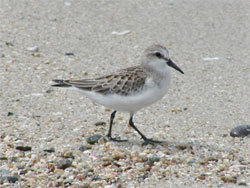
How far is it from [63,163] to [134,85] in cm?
147

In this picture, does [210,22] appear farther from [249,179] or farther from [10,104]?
[249,179]

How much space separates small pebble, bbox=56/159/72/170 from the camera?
6.04 metres

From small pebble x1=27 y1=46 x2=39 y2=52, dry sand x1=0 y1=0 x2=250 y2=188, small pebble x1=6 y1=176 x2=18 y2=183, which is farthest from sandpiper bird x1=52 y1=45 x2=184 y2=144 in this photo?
small pebble x1=27 y1=46 x2=39 y2=52

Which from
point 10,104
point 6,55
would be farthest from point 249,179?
point 6,55

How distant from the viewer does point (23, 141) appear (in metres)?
6.71

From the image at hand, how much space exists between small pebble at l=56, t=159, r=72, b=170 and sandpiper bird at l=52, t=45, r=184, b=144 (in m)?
1.08

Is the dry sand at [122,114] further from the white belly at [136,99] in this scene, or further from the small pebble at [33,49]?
the white belly at [136,99]

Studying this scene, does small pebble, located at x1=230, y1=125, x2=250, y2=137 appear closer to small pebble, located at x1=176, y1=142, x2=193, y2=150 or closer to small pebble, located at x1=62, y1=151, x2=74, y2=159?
small pebble, located at x1=176, y1=142, x2=193, y2=150

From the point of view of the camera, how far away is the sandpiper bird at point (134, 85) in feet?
21.5

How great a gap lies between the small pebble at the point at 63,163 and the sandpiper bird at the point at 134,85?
1.08m

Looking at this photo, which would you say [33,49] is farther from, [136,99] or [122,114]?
[136,99]

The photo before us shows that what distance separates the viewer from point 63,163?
605 cm

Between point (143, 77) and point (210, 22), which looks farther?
point (210, 22)

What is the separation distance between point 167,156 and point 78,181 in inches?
53.9
